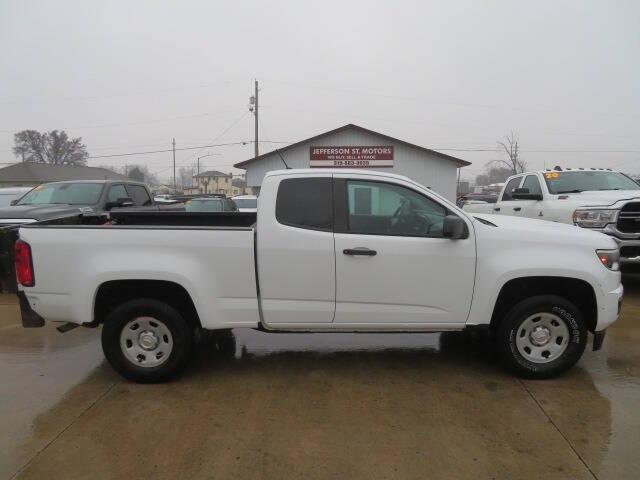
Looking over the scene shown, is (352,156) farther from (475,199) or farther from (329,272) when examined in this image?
(329,272)

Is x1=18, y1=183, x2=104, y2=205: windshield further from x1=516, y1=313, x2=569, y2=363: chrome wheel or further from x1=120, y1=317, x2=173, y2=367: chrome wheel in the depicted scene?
x1=516, y1=313, x2=569, y2=363: chrome wheel

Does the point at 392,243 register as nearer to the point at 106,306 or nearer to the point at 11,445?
the point at 106,306

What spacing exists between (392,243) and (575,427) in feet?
6.22

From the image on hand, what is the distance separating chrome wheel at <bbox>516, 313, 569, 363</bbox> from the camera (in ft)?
13.2

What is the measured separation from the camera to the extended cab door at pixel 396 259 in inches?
153

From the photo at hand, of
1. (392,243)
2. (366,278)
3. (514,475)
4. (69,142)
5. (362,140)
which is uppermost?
(69,142)

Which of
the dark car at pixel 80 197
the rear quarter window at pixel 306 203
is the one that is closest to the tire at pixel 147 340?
the rear quarter window at pixel 306 203

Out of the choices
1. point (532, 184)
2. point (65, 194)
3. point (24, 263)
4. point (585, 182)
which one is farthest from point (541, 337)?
point (65, 194)

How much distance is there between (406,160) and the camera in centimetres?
2305

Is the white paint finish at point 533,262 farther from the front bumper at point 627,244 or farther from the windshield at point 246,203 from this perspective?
the windshield at point 246,203

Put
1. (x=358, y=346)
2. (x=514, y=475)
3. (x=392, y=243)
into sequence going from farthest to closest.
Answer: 1. (x=358, y=346)
2. (x=392, y=243)
3. (x=514, y=475)

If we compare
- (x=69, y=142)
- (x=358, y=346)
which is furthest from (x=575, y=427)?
(x=69, y=142)

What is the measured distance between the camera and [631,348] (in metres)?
4.88

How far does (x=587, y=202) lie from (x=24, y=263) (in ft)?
23.6
